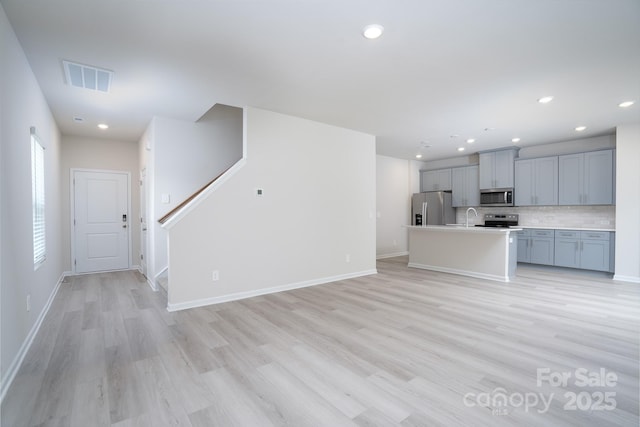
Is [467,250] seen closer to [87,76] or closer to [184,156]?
[184,156]

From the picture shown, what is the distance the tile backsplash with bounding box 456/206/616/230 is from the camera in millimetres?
6227

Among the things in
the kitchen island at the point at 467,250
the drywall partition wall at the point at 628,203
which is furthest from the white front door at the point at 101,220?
the drywall partition wall at the point at 628,203

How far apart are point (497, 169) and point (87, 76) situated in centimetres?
804

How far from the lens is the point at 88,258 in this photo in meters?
6.12

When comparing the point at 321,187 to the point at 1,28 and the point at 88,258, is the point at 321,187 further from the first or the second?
the point at 88,258

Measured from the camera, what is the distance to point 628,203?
527cm

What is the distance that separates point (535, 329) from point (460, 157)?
6.18 m

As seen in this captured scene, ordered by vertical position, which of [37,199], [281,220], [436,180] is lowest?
[281,220]

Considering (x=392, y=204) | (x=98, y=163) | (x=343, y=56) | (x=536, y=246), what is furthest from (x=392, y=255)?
(x=98, y=163)

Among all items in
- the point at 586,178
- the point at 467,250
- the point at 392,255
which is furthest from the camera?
the point at 392,255

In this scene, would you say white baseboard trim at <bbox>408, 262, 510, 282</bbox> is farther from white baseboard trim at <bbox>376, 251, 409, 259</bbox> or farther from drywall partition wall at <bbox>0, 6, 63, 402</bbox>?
drywall partition wall at <bbox>0, 6, 63, 402</bbox>

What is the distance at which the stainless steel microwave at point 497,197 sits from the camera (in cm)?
722

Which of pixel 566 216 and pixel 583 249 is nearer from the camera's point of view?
pixel 583 249

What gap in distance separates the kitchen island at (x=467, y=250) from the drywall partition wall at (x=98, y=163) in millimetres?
6109
